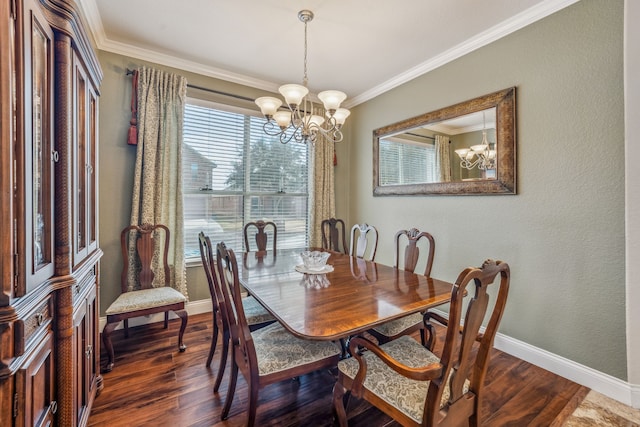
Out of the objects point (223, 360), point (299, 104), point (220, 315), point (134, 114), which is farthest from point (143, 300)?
point (299, 104)

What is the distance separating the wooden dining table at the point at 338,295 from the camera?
1305 millimetres

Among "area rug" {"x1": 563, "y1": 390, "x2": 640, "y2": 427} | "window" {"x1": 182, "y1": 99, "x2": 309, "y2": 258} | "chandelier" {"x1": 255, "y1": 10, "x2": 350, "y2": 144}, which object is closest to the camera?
"area rug" {"x1": 563, "y1": 390, "x2": 640, "y2": 427}

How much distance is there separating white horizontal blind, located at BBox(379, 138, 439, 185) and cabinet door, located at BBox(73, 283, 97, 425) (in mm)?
2974

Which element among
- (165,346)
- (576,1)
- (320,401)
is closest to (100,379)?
(165,346)

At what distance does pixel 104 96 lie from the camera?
275 centimetres

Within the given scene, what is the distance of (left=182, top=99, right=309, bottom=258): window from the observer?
3240 millimetres

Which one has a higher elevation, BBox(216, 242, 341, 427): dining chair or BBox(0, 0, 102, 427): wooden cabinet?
BBox(0, 0, 102, 427): wooden cabinet

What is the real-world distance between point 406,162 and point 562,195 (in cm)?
154

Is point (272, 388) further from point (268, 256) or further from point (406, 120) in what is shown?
point (406, 120)

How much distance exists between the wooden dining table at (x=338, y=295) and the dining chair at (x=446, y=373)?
0.16 m

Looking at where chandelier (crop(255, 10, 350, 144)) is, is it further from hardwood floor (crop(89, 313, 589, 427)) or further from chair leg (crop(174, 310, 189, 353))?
hardwood floor (crop(89, 313, 589, 427))

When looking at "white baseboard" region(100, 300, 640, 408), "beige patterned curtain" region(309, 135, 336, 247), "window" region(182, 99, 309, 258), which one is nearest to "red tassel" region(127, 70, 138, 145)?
"window" region(182, 99, 309, 258)

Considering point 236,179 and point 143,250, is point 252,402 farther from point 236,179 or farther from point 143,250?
point 236,179

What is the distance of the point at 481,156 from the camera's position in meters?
2.61
